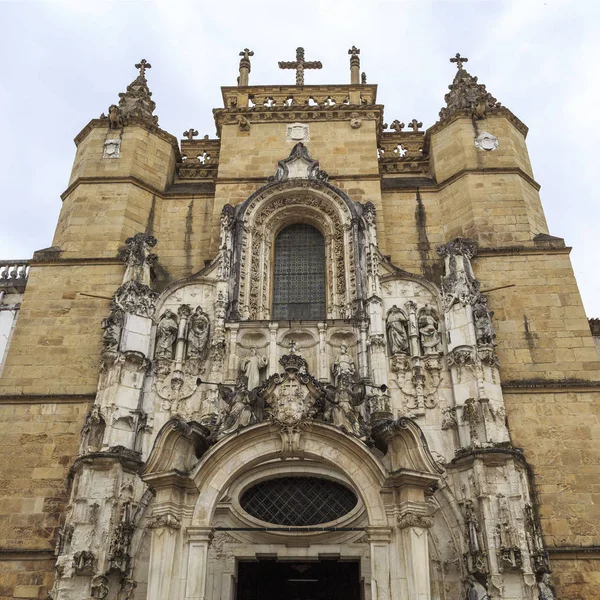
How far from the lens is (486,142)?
16969 millimetres

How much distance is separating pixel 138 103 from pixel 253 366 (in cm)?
930

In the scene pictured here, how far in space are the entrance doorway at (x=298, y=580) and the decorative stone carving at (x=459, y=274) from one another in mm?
5553

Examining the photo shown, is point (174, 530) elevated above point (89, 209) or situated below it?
below

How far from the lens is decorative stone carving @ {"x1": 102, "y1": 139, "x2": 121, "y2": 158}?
677 inches

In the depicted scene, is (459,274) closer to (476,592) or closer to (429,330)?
(429,330)

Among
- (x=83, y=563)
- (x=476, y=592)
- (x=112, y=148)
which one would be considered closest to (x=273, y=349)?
(x=83, y=563)

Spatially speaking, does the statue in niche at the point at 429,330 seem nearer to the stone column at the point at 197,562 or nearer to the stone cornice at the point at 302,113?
the stone column at the point at 197,562

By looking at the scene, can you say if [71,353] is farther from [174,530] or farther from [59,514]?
[174,530]

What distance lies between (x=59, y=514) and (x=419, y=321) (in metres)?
7.85

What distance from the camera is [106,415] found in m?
12.2

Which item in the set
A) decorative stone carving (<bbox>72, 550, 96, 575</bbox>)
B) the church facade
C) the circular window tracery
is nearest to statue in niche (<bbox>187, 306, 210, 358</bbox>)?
the church facade

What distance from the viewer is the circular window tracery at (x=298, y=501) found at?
1144cm

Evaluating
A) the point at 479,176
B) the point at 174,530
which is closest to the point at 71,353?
the point at 174,530

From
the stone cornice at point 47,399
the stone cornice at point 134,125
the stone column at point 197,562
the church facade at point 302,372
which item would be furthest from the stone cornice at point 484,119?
the stone column at point 197,562
